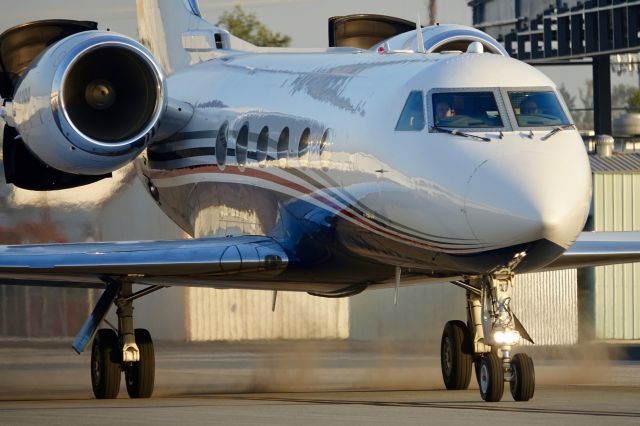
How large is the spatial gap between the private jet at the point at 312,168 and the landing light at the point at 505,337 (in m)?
0.02

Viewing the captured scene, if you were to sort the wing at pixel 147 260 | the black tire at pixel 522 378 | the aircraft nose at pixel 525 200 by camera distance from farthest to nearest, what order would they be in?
the wing at pixel 147 260, the black tire at pixel 522 378, the aircraft nose at pixel 525 200

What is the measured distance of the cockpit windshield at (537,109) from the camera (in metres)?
17.5

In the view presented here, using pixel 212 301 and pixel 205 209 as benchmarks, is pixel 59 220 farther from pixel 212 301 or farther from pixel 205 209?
pixel 205 209

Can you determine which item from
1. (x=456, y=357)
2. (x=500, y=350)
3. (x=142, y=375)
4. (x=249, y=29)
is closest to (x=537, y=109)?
(x=500, y=350)

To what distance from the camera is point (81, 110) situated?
22.1 m

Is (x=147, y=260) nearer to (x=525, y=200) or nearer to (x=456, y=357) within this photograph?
(x=456, y=357)

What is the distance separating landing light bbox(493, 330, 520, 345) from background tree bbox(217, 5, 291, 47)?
158 feet

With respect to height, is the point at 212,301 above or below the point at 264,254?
below

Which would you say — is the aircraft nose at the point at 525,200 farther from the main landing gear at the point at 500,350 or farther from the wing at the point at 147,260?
the wing at the point at 147,260

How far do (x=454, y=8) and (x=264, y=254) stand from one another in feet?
103

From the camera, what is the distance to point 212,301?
3166 cm

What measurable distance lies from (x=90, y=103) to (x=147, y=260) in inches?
116

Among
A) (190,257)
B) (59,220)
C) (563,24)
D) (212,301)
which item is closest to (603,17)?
(563,24)

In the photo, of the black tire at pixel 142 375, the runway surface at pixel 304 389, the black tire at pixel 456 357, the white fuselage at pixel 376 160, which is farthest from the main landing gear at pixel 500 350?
the black tire at pixel 142 375
